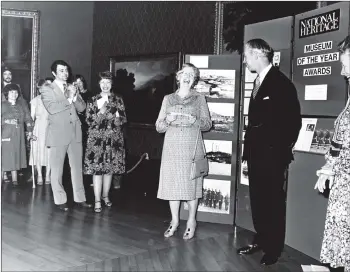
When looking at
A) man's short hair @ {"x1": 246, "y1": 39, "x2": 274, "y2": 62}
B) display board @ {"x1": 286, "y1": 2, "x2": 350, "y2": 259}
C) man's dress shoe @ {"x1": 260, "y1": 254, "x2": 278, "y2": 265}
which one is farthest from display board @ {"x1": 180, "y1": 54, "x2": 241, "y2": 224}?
man's dress shoe @ {"x1": 260, "y1": 254, "x2": 278, "y2": 265}

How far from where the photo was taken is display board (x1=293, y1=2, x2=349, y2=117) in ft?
9.95

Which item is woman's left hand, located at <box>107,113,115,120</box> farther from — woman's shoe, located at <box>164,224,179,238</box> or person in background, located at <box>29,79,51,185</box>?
person in background, located at <box>29,79,51,185</box>

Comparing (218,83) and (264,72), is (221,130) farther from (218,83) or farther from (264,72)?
(264,72)

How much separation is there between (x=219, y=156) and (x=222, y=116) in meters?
0.41

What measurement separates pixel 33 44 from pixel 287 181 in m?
5.42

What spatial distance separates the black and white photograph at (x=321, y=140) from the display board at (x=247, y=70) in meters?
0.63

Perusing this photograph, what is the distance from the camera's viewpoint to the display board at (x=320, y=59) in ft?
9.95

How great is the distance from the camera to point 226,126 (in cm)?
420

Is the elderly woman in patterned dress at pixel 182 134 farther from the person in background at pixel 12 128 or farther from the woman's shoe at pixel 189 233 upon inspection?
the person in background at pixel 12 128

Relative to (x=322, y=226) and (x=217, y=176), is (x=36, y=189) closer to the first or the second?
(x=217, y=176)

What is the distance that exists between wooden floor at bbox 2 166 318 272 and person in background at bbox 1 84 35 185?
1106 millimetres

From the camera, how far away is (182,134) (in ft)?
11.6

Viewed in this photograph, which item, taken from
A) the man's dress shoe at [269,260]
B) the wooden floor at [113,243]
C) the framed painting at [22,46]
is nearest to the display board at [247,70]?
the wooden floor at [113,243]

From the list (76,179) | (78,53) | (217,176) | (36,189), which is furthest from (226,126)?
(78,53)
